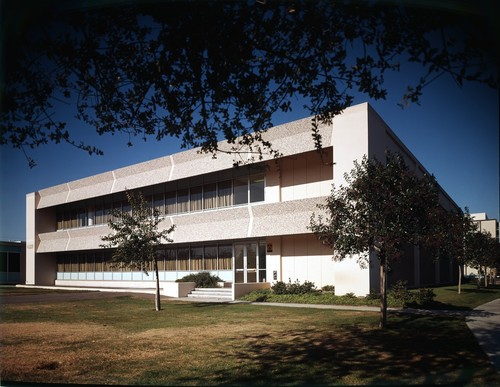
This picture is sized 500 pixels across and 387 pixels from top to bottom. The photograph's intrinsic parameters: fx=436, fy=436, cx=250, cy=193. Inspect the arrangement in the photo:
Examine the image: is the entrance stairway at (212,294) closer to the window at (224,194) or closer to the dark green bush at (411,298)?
the window at (224,194)

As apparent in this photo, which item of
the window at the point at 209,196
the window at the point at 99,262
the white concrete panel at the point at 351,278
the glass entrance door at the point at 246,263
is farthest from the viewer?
the window at the point at 99,262

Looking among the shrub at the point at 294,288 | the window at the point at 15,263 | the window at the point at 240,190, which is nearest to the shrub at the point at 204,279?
the window at the point at 240,190

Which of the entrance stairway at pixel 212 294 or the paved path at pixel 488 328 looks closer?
the paved path at pixel 488 328

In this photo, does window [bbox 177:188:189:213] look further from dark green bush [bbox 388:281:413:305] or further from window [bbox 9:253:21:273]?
window [bbox 9:253:21:273]

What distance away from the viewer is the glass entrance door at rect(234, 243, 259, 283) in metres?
26.1

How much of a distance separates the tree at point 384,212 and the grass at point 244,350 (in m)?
2.22

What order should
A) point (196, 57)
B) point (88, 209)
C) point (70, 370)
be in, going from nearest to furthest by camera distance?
point (196, 57) < point (70, 370) < point (88, 209)

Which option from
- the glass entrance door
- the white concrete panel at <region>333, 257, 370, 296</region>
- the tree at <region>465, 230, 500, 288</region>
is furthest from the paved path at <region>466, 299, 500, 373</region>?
the glass entrance door

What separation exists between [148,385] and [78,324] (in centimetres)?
834

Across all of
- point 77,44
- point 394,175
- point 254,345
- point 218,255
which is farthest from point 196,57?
point 218,255

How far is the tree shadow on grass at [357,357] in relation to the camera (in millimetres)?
7176

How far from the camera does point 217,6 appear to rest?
17.5 feet

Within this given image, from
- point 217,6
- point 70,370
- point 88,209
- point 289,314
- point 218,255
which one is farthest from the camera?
→ point 88,209

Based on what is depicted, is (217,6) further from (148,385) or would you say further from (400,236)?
(400,236)
